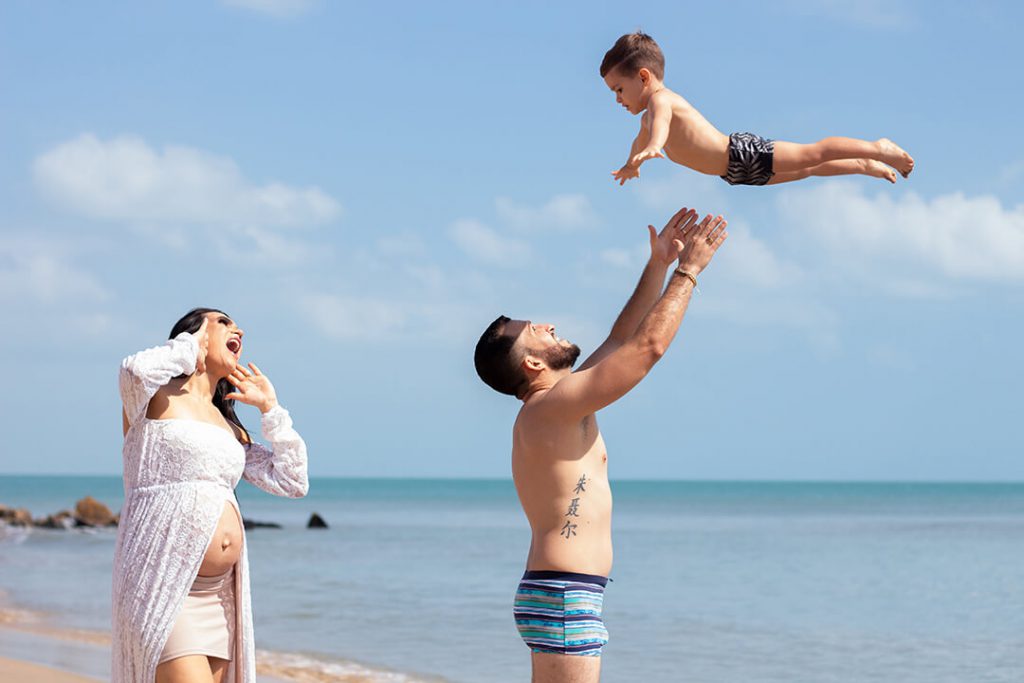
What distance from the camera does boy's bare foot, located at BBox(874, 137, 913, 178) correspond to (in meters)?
4.46

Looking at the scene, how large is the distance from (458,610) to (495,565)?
738cm

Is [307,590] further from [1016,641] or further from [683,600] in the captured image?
[1016,641]

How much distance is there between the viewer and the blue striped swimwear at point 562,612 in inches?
150

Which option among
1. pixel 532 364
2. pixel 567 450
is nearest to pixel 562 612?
pixel 567 450

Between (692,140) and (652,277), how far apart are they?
18.5 inches

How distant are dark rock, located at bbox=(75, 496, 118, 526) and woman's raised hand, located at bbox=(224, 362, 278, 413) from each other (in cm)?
3044

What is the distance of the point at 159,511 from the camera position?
4414mm

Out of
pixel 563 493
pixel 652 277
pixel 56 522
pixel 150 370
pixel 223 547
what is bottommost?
pixel 223 547

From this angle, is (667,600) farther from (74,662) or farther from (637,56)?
(637,56)

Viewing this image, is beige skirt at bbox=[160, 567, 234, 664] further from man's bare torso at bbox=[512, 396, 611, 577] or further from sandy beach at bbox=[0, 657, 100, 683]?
sandy beach at bbox=[0, 657, 100, 683]

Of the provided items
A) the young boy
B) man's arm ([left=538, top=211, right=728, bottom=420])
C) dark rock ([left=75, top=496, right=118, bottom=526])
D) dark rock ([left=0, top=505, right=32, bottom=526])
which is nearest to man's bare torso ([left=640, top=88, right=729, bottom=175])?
the young boy

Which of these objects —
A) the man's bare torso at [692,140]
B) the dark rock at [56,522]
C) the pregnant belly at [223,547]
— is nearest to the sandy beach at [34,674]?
the pregnant belly at [223,547]

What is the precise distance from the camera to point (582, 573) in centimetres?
390

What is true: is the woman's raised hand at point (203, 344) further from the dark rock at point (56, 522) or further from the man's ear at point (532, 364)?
the dark rock at point (56, 522)
